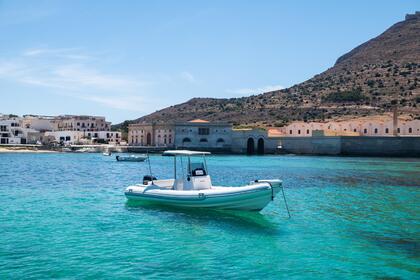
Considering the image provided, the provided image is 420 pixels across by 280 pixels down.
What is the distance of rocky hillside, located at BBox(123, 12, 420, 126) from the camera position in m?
124

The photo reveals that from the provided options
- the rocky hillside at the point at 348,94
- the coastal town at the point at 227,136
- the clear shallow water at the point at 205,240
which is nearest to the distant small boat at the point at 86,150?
the coastal town at the point at 227,136

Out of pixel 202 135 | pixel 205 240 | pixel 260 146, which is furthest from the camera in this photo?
pixel 202 135

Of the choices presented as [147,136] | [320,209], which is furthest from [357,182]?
→ [147,136]

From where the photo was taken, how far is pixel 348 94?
429 ft

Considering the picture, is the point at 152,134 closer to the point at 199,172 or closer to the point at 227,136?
the point at 227,136

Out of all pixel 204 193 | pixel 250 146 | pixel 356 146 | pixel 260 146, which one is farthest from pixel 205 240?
pixel 250 146

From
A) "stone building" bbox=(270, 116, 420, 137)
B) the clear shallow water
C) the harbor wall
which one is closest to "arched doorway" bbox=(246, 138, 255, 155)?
"stone building" bbox=(270, 116, 420, 137)

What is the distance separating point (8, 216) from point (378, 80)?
135 meters

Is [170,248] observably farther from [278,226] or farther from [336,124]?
[336,124]

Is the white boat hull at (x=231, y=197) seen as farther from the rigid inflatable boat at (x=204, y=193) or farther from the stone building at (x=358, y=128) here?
the stone building at (x=358, y=128)

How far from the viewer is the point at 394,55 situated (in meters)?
167

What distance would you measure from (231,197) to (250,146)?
7880cm

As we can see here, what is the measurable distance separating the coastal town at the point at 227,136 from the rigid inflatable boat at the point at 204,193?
65.8m

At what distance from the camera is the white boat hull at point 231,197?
65.5 ft
